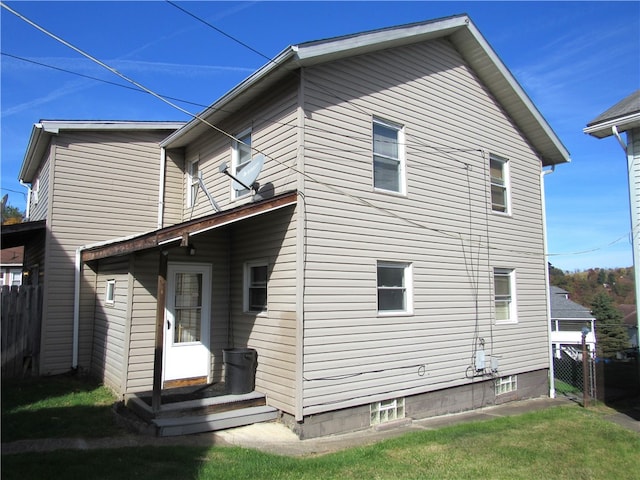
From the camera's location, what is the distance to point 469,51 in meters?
11.4

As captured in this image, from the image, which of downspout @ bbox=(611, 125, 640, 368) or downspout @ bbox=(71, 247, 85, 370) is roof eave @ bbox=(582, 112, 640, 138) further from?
downspout @ bbox=(71, 247, 85, 370)

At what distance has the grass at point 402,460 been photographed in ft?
18.3

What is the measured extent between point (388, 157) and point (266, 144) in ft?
7.94

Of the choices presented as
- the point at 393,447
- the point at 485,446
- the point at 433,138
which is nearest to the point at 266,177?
the point at 433,138

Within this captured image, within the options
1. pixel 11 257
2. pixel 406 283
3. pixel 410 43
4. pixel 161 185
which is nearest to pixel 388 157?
pixel 406 283

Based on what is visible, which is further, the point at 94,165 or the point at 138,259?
the point at 94,165

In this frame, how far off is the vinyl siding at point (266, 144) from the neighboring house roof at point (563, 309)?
30949 mm

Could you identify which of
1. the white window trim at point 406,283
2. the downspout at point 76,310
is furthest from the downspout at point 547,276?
the downspout at point 76,310

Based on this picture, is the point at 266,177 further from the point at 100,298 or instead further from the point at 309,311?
the point at 100,298

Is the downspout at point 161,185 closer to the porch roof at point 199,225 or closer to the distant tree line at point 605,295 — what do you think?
the porch roof at point 199,225

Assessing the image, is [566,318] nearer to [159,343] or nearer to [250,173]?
[250,173]

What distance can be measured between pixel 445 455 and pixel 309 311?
2.87 metres

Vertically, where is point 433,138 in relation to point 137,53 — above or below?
below

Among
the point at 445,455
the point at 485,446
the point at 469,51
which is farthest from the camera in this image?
the point at 469,51
